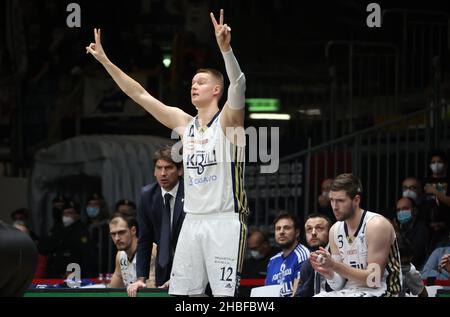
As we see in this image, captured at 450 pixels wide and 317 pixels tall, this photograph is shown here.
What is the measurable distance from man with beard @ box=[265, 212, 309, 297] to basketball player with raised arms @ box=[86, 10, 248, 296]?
3.70 feet

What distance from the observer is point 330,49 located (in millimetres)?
14609

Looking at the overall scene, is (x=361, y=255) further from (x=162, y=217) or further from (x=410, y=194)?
(x=410, y=194)

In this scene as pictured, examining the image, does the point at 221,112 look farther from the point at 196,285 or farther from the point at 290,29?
the point at 290,29

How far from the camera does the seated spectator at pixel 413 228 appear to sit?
1097 cm

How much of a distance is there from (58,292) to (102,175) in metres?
5.02

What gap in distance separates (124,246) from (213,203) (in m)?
2.25

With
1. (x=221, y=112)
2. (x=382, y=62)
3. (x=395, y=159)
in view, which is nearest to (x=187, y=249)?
(x=221, y=112)

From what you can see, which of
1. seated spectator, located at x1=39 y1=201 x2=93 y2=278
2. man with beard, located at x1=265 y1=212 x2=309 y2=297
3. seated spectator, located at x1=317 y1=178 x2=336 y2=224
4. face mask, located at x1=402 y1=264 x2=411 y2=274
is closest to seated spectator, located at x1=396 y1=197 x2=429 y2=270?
seated spectator, located at x1=317 y1=178 x2=336 y2=224

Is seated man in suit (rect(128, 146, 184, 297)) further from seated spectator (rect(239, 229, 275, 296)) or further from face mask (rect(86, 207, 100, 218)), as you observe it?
face mask (rect(86, 207, 100, 218))

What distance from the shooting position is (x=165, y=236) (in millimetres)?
8594

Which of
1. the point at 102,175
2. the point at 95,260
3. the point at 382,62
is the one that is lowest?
the point at 95,260

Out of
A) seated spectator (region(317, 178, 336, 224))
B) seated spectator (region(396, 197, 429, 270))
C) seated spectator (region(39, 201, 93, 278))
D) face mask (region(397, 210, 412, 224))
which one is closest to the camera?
seated spectator (region(396, 197, 429, 270))

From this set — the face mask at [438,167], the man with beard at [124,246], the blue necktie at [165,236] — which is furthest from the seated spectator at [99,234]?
the blue necktie at [165,236]

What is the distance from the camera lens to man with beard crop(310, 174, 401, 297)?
781 centimetres
